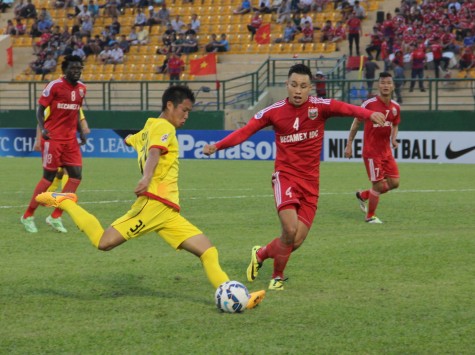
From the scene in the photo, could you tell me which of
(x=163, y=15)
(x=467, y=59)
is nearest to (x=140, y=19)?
(x=163, y=15)

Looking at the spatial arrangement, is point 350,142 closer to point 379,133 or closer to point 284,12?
point 379,133

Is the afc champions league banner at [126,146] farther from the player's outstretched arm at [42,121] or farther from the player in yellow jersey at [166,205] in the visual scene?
the player in yellow jersey at [166,205]

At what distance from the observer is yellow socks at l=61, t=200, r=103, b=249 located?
799cm

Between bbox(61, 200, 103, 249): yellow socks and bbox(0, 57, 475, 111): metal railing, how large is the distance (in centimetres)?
2080

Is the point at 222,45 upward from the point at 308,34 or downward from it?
downward

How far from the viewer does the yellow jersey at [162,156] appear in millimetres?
7641

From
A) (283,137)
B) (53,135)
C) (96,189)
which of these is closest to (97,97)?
(96,189)

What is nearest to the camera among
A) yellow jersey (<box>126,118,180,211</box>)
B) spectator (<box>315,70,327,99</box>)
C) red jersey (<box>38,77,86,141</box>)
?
yellow jersey (<box>126,118,180,211</box>)

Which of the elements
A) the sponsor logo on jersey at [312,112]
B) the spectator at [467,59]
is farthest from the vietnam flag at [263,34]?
the sponsor logo on jersey at [312,112]

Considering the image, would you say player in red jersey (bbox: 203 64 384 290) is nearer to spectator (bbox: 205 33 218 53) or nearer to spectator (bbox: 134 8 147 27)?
spectator (bbox: 205 33 218 53)

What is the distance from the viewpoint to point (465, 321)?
23.5 ft

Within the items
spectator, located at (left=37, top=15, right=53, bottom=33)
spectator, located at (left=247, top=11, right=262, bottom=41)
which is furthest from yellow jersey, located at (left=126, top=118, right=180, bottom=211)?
spectator, located at (left=37, top=15, right=53, bottom=33)

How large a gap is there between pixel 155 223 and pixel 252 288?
135cm

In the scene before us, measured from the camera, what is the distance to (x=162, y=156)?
7789 mm
